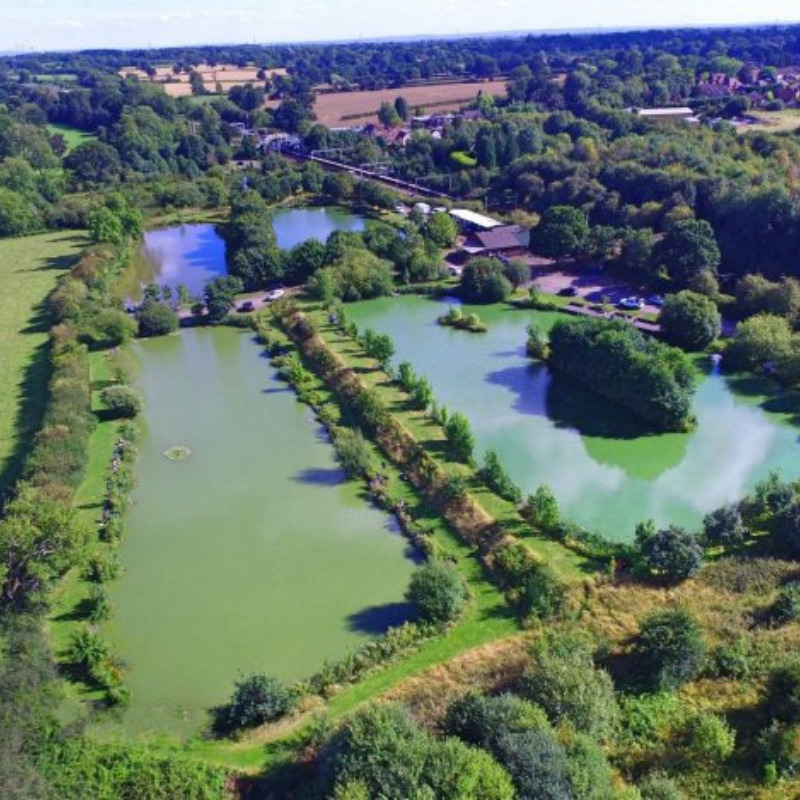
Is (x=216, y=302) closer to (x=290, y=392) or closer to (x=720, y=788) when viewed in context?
(x=290, y=392)

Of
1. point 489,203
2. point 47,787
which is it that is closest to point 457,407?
point 47,787

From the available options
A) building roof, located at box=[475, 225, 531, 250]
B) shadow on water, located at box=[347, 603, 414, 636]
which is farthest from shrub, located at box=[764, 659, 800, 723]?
building roof, located at box=[475, 225, 531, 250]

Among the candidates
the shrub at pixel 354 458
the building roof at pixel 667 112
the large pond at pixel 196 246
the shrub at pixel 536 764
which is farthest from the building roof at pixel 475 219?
the shrub at pixel 536 764

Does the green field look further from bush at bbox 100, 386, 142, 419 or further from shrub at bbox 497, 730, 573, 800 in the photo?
shrub at bbox 497, 730, 573, 800

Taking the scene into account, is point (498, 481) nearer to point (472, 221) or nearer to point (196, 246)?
point (472, 221)

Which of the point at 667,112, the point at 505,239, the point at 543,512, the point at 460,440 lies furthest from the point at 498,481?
the point at 667,112

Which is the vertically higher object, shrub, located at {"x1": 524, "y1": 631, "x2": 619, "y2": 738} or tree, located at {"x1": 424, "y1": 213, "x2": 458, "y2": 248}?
tree, located at {"x1": 424, "y1": 213, "x2": 458, "y2": 248}
